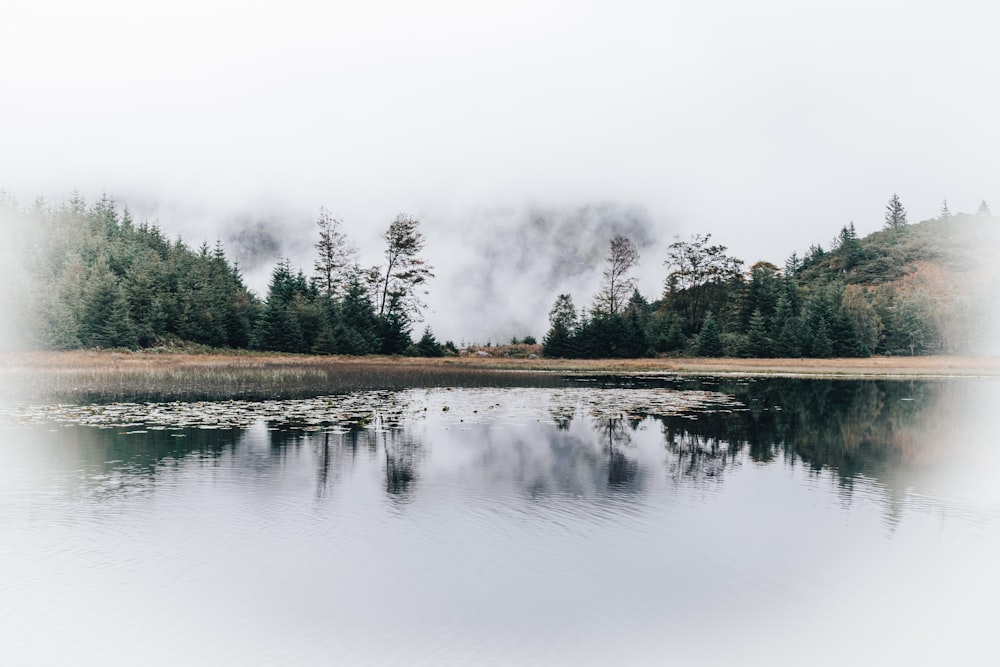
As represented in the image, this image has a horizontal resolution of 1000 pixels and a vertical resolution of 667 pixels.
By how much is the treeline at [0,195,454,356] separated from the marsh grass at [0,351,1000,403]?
5.40 m

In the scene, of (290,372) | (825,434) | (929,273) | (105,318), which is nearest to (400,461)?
(825,434)

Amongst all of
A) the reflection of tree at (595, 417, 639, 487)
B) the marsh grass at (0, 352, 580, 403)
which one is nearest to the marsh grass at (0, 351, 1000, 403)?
the marsh grass at (0, 352, 580, 403)

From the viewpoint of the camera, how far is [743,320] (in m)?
91.6

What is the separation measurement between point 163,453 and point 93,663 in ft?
30.9

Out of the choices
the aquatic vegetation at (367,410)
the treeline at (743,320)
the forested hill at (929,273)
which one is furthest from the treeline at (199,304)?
the forested hill at (929,273)

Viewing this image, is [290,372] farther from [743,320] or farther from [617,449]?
[743,320]

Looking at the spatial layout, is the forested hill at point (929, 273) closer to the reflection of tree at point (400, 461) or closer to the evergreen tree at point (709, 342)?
the evergreen tree at point (709, 342)

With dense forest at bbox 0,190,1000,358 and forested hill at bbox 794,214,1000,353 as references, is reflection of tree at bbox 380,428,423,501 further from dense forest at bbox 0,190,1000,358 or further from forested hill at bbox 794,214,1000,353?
forested hill at bbox 794,214,1000,353

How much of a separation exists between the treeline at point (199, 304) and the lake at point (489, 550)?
172ft

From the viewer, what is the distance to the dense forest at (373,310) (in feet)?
224

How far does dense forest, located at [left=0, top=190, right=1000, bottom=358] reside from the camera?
224ft

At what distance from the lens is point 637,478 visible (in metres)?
12.7

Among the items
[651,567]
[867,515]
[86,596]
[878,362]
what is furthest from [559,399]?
[878,362]

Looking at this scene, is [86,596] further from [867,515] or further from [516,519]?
[867,515]
